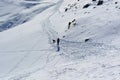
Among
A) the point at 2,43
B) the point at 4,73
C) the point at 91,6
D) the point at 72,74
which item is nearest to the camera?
the point at 72,74

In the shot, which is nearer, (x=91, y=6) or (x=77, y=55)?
(x=77, y=55)

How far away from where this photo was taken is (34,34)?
130ft

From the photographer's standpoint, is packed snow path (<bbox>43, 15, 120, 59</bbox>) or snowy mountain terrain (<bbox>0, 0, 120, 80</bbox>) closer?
snowy mountain terrain (<bbox>0, 0, 120, 80</bbox>)

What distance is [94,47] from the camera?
26.9 metres

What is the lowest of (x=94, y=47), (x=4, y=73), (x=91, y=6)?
(x=4, y=73)

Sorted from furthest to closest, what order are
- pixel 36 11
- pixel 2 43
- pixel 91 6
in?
pixel 36 11 < pixel 91 6 < pixel 2 43

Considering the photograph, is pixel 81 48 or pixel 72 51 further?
pixel 81 48

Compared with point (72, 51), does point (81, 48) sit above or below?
above

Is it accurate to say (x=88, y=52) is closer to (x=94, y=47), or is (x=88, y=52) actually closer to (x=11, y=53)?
(x=94, y=47)

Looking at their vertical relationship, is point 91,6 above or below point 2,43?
above

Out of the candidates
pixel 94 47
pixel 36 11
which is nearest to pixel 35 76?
pixel 94 47

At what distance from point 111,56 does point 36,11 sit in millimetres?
51602

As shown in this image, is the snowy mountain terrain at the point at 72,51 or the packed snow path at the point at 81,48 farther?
the packed snow path at the point at 81,48

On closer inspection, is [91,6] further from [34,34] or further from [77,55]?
[77,55]
